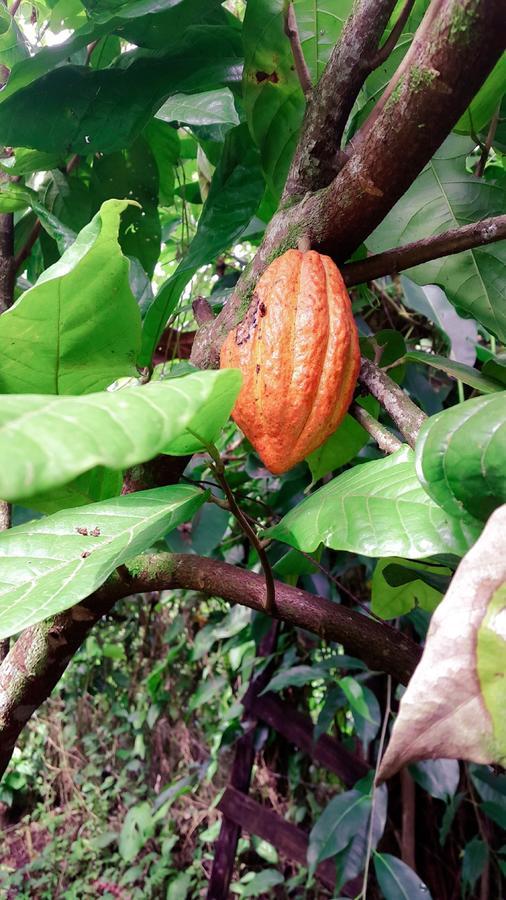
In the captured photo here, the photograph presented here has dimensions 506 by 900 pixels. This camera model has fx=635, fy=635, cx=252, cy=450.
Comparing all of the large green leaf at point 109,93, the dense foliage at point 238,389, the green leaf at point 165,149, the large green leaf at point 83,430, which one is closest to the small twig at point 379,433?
the dense foliage at point 238,389

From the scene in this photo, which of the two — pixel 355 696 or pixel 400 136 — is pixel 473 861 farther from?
pixel 400 136

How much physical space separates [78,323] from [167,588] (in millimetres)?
241

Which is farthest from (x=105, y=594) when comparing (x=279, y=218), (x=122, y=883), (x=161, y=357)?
(x=122, y=883)

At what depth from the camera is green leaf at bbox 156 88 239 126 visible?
2.63 ft

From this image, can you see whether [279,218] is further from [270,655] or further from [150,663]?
[150,663]

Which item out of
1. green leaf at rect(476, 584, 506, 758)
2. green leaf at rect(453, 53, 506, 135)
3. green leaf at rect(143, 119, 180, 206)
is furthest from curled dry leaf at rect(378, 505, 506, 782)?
green leaf at rect(143, 119, 180, 206)

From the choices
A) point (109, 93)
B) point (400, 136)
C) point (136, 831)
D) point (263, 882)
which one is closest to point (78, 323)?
point (400, 136)

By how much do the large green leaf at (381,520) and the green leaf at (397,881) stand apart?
102cm

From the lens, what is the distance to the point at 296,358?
1.50 ft

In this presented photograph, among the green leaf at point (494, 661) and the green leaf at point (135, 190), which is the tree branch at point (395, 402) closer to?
the green leaf at point (494, 661)

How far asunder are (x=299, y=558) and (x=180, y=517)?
24 centimetres

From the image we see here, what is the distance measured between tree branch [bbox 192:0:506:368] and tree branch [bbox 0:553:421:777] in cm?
19

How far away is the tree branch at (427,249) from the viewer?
1.48ft

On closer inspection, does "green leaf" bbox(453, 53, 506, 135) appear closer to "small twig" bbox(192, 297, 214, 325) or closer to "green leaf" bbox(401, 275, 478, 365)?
"small twig" bbox(192, 297, 214, 325)
